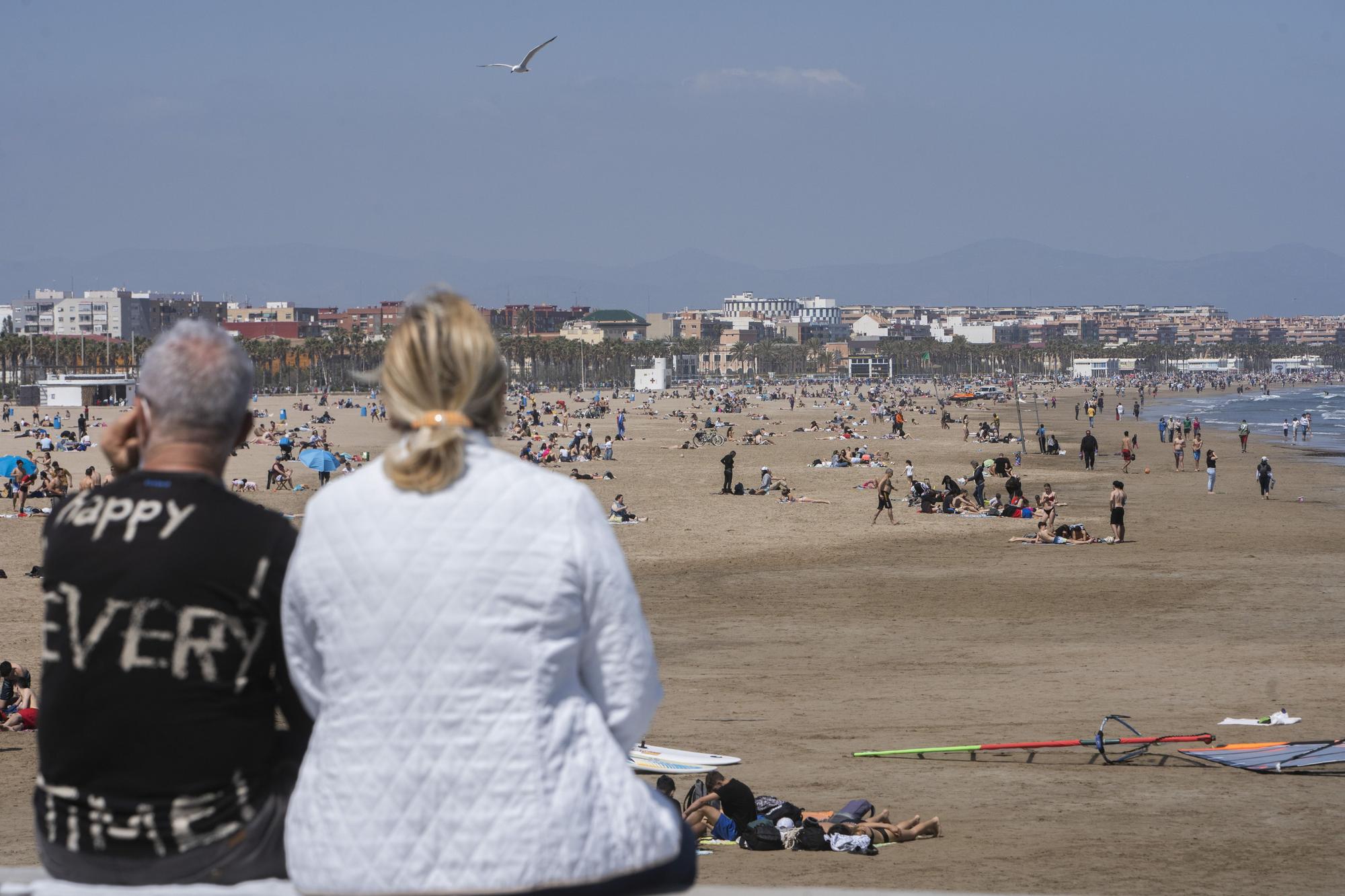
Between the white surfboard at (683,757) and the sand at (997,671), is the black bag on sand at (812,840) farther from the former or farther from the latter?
the white surfboard at (683,757)

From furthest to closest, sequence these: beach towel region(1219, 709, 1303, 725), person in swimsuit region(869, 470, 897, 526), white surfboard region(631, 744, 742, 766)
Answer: person in swimsuit region(869, 470, 897, 526)
beach towel region(1219, 709, 1303, 725)
white surfboard region(631, 744, 742, 766)

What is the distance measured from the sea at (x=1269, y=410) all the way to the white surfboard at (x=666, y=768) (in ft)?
138

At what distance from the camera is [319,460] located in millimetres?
32281

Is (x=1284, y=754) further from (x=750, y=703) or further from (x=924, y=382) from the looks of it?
(x=924, y=382)

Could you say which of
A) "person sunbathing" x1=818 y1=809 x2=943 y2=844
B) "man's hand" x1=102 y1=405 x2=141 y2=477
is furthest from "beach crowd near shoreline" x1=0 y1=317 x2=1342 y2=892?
"man's hand" x1=102 y1=405 x2=141 y2=477

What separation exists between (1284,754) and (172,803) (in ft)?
31.1

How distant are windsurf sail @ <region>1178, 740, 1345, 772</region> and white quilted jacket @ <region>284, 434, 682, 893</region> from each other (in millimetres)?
8914

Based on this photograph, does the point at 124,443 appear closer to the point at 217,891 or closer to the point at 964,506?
the point at 217,891

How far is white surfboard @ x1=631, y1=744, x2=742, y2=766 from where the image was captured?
1000 cm

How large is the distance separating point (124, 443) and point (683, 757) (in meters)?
7.85

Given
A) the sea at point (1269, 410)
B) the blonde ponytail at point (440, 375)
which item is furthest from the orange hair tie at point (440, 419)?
the sea at point (1269, 410)

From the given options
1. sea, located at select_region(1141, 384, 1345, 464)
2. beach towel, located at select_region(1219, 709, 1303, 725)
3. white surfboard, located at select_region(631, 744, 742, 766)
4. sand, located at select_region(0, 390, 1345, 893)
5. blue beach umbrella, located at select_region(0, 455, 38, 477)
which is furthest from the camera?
sea, located at select_region(1141, 384, 1345, 464)

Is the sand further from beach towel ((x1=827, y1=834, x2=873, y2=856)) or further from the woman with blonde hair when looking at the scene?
the woman with blonde hair

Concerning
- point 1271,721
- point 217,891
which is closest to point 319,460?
point 1271,721
